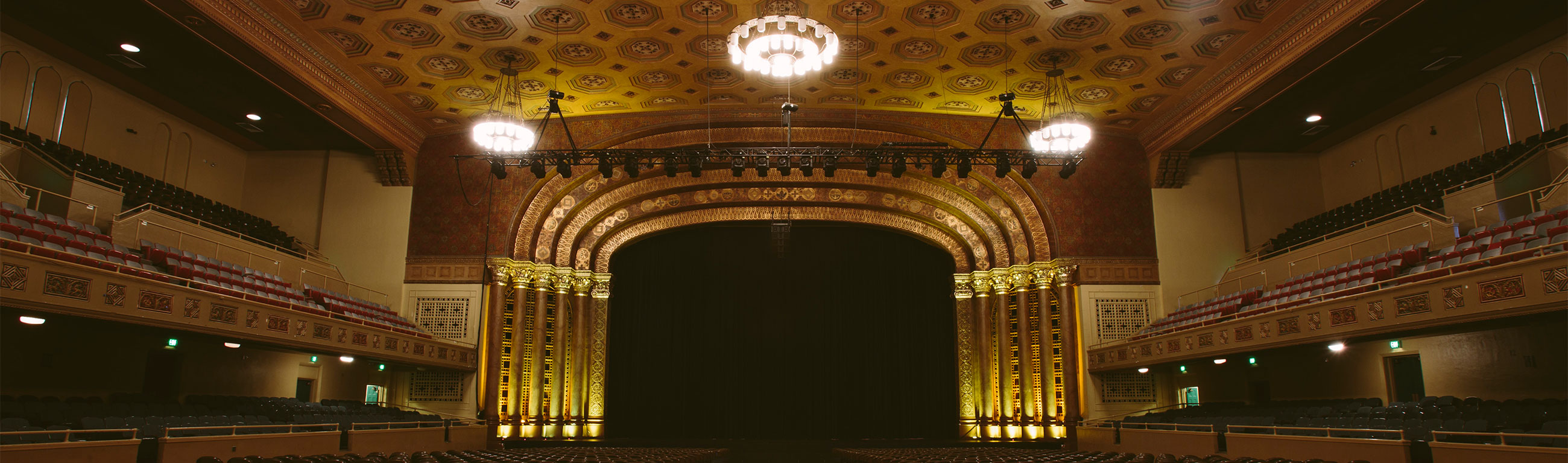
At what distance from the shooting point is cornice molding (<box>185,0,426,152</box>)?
42.6 feet

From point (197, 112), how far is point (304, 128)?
88.1 inches

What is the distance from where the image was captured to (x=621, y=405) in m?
22.6

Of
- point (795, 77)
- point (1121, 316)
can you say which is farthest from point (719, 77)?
point (1121, 316)

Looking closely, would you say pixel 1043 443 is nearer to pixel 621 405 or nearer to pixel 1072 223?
pixel 1072 223

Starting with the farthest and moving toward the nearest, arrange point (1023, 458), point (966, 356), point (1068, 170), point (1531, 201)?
point (966, 356) < point (1068, 170) < point (1531, 201) < point (1023, 458)

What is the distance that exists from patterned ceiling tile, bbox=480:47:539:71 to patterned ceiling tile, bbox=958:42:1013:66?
26.0ft

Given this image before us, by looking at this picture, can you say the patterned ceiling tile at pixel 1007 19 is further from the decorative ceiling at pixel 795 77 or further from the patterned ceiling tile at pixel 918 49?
the patterned ceiling tile at pixel 918 49

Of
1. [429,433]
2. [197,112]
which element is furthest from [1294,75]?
[197,112]

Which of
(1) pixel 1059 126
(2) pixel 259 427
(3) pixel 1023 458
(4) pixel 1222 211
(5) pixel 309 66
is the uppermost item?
(5) pixel 309 66

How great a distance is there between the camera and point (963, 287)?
72.2 ft

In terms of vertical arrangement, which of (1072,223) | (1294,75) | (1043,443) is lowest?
(1043,443)

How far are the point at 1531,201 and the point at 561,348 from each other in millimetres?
17967

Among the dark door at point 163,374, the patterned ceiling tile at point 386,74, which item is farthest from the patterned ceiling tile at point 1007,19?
the dark door at point 163,374

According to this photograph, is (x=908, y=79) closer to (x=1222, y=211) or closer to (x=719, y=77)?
(x=719, y=77)
